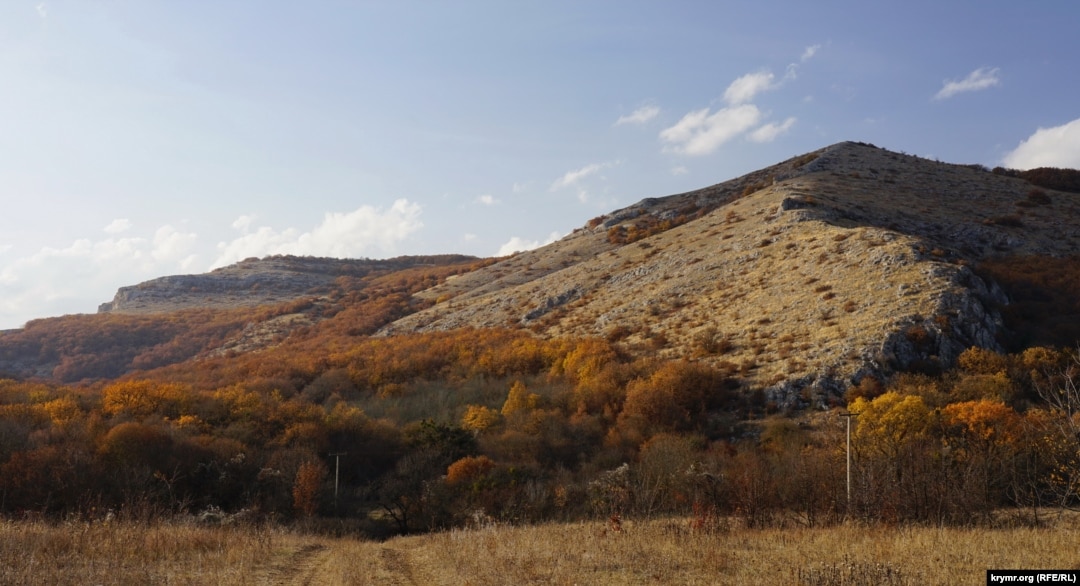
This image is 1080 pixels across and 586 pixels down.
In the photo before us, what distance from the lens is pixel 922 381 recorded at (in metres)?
26.8

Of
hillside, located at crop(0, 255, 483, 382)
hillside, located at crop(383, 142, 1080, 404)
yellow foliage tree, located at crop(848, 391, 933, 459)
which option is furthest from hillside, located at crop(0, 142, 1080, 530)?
hillside, located at crop(0, 255, 483, 382)

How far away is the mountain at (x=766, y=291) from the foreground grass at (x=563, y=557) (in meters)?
16.0

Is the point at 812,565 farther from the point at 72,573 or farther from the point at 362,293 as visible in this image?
the point at 362,293

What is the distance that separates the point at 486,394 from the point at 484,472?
10926 mm

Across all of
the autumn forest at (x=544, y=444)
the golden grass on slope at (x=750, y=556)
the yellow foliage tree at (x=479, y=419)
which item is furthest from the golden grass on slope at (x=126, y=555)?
the yellow foliage tree at (x=479, y=419)

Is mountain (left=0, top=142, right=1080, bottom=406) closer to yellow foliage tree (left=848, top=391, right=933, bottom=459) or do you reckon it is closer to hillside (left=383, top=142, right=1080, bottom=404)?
hillside (left=383, top=142, right=1080, bottom=404)

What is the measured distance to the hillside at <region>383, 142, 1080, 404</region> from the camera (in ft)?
101

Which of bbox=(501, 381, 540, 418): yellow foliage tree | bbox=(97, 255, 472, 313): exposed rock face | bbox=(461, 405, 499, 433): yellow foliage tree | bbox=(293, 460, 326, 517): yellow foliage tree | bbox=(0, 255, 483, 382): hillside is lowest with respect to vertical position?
bbox=(293, 460, 326, 517): yellow foliage tree

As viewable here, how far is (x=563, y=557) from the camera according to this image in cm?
1198

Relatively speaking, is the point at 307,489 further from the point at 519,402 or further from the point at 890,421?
the point at 890,421

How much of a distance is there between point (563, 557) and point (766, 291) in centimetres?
3115

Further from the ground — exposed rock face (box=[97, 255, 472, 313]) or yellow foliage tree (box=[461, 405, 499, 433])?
exposed rock face (box=[97, 255, 472, 313])

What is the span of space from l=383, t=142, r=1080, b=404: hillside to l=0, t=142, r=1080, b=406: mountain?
0.48 ft

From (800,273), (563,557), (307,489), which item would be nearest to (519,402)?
(307,489)
